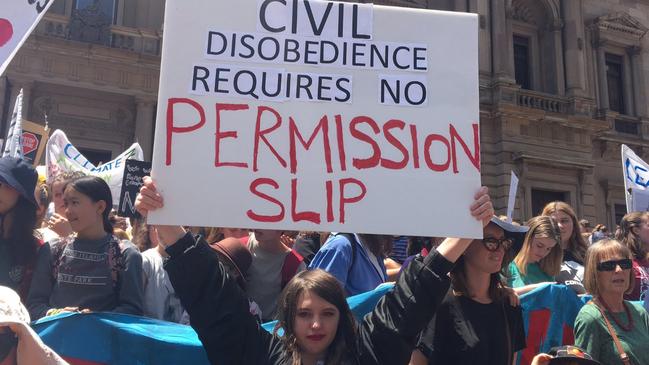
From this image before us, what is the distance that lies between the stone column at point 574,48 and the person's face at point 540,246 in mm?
17695

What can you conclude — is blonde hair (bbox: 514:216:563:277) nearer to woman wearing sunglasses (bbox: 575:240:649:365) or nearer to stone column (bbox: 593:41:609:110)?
woman wearing sunglasses (bbox: 575:240:649:365)

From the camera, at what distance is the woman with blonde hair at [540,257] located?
13.6 ft

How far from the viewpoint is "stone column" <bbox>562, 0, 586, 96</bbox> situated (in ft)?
67.9

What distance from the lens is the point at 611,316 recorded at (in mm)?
3295

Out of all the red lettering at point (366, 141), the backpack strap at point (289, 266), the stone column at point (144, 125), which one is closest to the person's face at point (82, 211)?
the backpack strap at point (289, 266)

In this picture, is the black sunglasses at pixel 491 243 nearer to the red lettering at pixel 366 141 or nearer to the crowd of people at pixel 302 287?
the crowd of people at pixel 302 287

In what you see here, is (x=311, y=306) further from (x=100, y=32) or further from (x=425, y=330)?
(x=100, y=32)

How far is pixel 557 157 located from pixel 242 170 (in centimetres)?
1871

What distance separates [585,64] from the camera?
21266 mm

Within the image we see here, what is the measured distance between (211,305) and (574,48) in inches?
829

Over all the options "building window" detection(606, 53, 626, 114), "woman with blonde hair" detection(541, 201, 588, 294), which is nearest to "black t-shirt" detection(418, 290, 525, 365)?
"woman with blonde hair" detection(541, 201, 588, 294)

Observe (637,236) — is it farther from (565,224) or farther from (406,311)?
(406,311)

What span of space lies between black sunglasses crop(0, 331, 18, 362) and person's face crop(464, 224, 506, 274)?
1.81 m

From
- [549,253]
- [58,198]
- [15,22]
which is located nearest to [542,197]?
[549,253]
